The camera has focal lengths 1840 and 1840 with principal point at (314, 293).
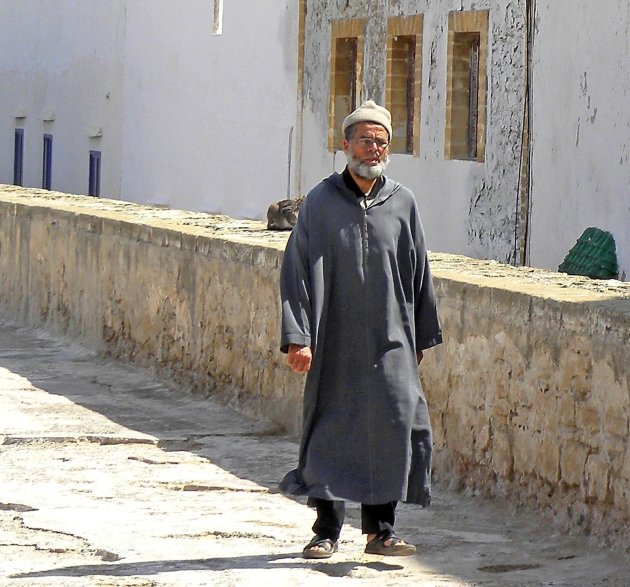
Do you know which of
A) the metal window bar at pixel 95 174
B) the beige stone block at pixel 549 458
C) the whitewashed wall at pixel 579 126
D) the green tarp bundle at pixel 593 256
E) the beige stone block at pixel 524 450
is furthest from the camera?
the metal window bar at pixel 95 174

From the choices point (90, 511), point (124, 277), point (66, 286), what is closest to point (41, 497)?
point (90, 511)

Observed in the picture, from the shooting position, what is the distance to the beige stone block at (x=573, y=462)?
→ 256 inches

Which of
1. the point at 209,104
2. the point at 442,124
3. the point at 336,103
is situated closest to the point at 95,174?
the point at 209,104

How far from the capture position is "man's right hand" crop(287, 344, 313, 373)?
6137 mm

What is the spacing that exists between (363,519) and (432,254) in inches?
110

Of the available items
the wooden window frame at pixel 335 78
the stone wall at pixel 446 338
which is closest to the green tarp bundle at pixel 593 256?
the stone wall at pixel 446 338

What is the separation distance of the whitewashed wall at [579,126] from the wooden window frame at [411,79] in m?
2.66

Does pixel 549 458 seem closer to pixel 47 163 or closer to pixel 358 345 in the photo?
pixel 358 345

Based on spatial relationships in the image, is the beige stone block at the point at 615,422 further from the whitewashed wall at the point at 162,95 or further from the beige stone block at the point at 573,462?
the whitewashed wall at the point at 162,95

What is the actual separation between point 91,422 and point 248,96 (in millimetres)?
14977

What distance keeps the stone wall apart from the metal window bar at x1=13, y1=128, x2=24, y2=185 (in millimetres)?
20917

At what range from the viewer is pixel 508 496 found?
7.03 metres

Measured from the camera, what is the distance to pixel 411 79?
67.1 feet

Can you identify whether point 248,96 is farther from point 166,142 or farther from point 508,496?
point 508,496
